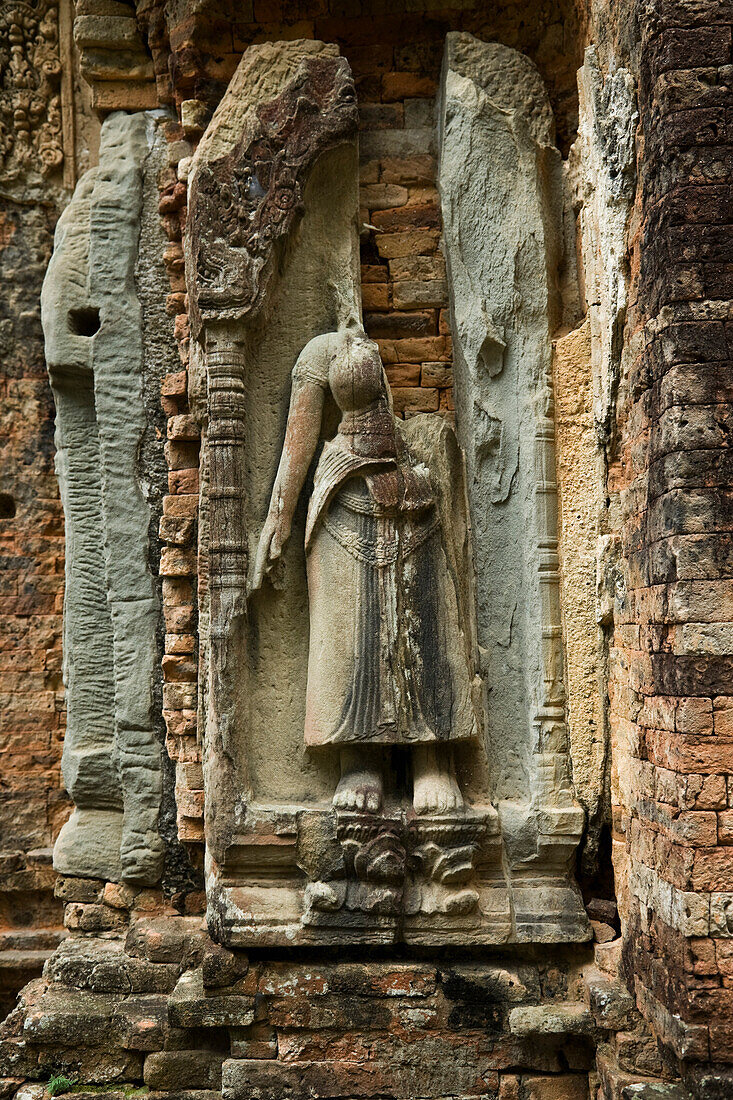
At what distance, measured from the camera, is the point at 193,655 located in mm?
4801

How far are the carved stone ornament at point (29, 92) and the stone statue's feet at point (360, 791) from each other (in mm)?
3471

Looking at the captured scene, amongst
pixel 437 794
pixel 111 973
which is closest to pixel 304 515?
pixel 437 794

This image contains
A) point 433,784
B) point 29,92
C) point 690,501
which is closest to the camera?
point 690,501

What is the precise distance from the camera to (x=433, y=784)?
13.9ft

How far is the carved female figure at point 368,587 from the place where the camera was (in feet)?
13.8

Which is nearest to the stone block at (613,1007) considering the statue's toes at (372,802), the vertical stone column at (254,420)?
the statue's toes at (372,802)

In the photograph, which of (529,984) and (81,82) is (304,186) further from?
(529,984)

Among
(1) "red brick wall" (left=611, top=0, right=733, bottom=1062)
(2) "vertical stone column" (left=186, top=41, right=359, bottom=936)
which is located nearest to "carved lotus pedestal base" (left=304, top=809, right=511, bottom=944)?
(2) "vertical stone column" (left=186, top=41, right=359, bottom=936)

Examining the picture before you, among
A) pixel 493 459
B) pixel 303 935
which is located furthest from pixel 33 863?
pixel 493 459

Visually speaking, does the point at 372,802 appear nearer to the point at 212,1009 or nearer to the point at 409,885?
the point at 409,885

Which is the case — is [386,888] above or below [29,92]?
below

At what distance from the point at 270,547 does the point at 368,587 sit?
1.40 feet

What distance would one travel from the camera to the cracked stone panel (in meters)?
4.95

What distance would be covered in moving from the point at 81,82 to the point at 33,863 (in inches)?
157
